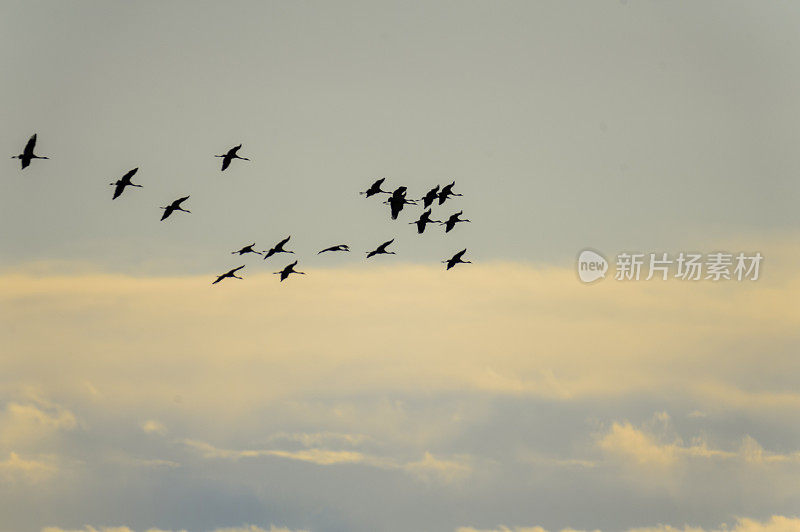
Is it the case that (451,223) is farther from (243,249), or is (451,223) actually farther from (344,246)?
(243,249)

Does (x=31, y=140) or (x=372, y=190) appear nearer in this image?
(x=31, y=140)

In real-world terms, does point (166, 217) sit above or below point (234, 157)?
below

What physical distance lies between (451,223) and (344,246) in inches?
537

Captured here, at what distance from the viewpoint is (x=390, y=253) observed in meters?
130

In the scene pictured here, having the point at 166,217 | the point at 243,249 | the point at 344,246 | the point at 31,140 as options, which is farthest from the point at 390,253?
the point at 31,140

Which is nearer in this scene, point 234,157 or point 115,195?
point 115,195

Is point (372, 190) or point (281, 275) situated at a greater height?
point (372, 190)

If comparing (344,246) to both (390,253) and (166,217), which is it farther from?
(166,217)

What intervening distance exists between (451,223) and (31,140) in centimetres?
4361

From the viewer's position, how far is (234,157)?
414ft

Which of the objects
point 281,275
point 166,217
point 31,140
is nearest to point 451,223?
point 281,275

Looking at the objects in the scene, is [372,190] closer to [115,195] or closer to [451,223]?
[451,223]

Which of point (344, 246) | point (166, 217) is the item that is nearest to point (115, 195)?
point (166, 217)

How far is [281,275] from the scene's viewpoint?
415 feet
